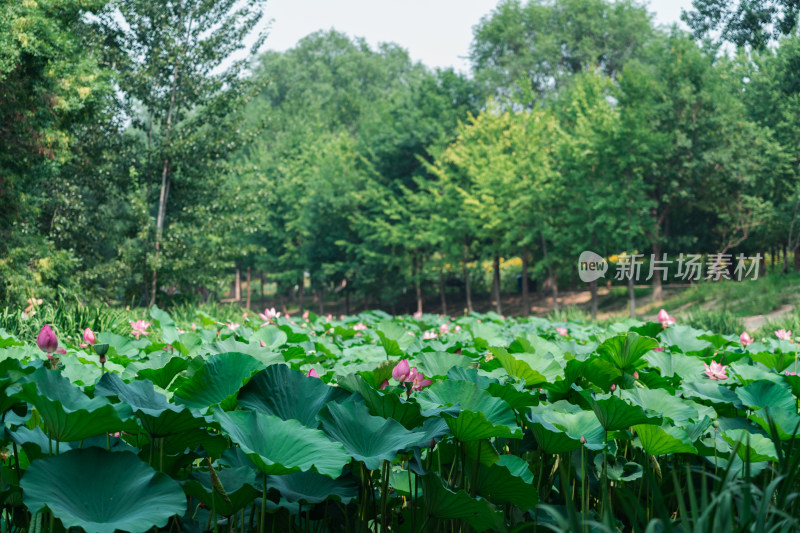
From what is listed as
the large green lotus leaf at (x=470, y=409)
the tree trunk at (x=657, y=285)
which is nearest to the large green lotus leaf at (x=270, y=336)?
the large green lotus leaf at (x=470, y=409)

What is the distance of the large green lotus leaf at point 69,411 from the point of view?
1323 mm

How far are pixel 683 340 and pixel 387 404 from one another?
2419mm

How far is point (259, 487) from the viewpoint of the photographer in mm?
1556

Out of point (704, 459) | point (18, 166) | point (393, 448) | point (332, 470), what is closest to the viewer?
point (332, 470)

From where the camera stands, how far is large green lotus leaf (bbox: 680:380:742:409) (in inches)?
85.2

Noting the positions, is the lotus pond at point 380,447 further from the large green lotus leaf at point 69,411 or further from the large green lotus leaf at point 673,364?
the large green lotus leaf at point 673,364

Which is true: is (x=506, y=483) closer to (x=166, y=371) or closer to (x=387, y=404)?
(x=387, y=404)

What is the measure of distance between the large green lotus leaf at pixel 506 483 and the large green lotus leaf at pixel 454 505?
0.11 m

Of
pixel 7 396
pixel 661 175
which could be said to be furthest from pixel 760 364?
pixel 661 175

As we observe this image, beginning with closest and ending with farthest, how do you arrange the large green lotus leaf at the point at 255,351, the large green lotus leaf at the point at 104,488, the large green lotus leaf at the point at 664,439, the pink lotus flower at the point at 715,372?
the large green lotus leaf at the point at 104,488
the large green lotus leaf at the point at 664,439
the large green lotus leaf at the point at 255,351
the pink lotus flower at the point at 715,372

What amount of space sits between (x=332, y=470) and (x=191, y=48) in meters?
18.0

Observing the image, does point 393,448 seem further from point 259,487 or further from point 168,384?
point 168,384

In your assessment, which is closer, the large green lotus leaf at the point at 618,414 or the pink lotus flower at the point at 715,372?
the large green lotus leaf at the point at 618,414

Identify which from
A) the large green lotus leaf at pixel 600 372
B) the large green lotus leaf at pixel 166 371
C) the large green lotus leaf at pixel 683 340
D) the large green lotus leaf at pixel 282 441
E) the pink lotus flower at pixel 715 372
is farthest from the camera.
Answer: the large green lotus leaf at pixel 683 340
